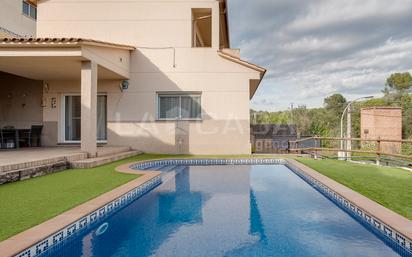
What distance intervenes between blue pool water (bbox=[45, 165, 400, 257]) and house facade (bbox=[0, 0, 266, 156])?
655cm

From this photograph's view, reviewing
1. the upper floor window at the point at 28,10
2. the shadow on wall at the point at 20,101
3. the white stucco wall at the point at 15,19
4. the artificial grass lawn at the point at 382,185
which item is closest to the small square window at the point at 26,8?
the upper floor window at the point at 28,10

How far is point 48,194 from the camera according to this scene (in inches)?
225

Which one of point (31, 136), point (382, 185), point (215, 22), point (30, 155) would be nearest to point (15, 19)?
point (31, 136)

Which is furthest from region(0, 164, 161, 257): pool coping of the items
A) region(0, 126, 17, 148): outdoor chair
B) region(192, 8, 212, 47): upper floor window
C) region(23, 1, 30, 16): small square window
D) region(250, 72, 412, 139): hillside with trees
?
region(250, 72, 412, 139): hillside with trees

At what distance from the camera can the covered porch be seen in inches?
404

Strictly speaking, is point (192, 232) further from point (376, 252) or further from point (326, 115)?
point (326, 115)

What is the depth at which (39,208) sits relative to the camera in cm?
476

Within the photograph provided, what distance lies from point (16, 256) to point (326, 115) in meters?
58.6

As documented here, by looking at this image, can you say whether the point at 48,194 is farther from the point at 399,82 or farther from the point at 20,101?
the point at 399,82

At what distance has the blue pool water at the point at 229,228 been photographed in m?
3.91

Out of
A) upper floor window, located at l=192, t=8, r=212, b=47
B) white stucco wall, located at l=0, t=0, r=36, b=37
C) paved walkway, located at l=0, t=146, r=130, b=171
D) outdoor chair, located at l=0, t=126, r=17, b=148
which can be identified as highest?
white stucco wall, located at l=0, t=0, r=36, b=37

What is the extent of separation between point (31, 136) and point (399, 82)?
68.8m

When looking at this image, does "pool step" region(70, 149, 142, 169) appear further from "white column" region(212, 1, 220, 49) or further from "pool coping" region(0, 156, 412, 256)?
"white column" region(212, 1, 220, 49)

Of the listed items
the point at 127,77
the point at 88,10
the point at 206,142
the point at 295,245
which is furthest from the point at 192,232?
the point at 88,10
